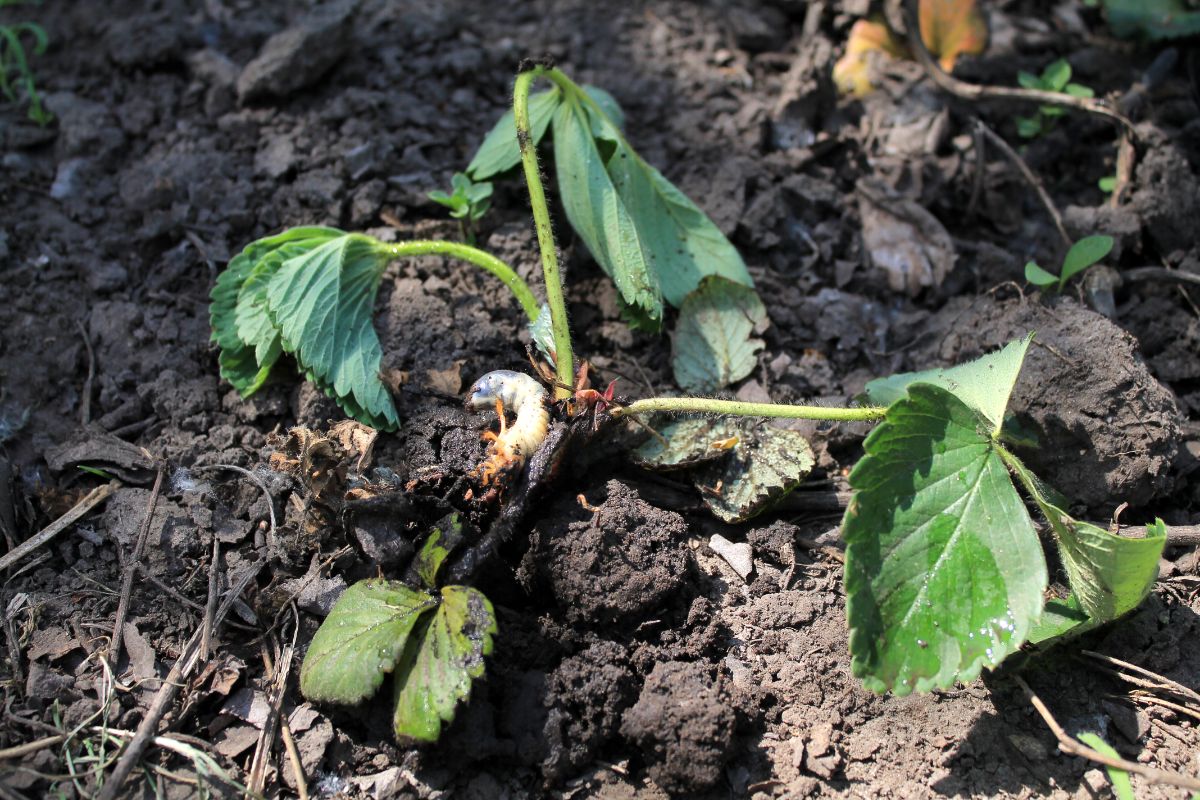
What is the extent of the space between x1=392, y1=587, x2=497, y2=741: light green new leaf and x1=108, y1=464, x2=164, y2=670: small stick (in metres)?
0.77

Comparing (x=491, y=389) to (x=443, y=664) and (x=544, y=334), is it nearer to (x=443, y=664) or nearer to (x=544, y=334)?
(x=544, y=334)

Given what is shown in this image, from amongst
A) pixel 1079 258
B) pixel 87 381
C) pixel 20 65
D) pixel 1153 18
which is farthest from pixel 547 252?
pixel 1153 18

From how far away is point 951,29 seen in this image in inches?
151

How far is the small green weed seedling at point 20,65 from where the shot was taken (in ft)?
11.7

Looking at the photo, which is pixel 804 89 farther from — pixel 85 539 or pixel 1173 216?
pixel 85 539

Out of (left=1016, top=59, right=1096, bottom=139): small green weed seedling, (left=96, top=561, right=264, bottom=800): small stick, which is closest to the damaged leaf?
(left=96, top=561, right=264, bottom=800): small stick

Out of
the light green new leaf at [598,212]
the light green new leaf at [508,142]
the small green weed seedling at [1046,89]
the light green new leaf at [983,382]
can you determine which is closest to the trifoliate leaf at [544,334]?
the light green new leaf at [598,212]

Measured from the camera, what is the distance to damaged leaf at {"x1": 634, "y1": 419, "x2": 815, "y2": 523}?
2.62 meters

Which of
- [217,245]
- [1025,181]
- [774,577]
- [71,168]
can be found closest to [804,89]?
[1025,181]

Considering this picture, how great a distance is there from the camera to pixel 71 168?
11.3ft

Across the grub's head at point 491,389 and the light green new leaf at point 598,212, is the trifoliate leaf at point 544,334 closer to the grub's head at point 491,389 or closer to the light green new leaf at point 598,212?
the grub's head at point 491,389

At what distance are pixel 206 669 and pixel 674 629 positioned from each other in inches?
47.1

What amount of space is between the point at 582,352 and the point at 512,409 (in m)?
0.46

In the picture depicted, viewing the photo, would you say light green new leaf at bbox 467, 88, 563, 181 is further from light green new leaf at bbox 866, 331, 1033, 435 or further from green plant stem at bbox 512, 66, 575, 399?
light green new leaf at bbox 866, 331, 1033, 435
